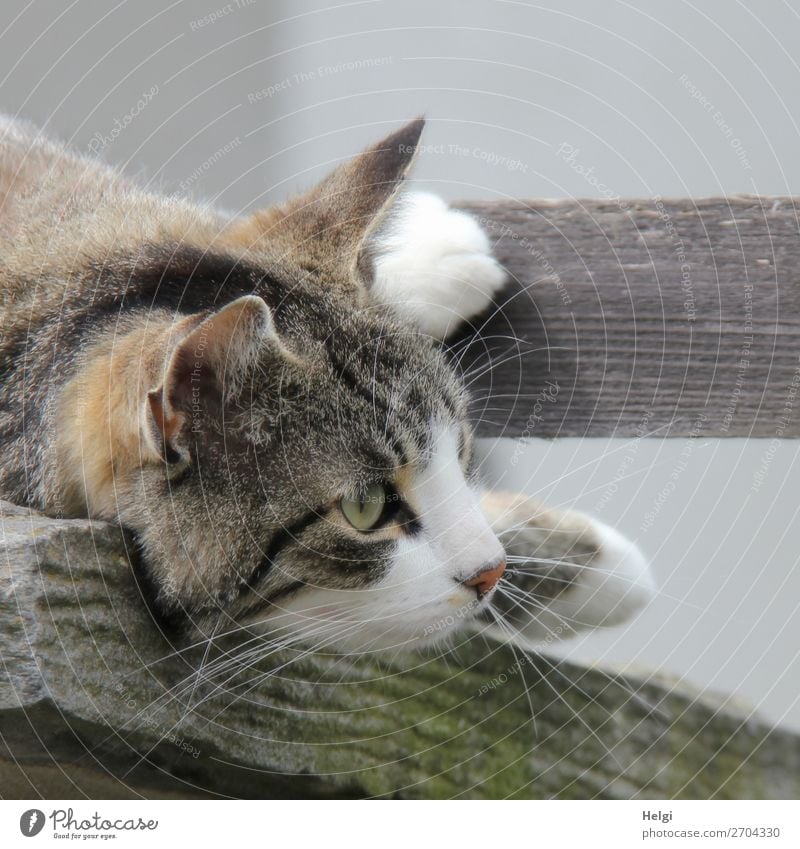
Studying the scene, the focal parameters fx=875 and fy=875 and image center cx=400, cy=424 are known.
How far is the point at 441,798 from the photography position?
2.52 feet

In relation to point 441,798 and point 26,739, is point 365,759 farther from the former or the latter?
point 26,739

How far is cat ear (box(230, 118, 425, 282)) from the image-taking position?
31.2 inches

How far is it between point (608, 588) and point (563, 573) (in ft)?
0.16

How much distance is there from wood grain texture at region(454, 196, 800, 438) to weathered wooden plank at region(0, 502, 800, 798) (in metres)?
0.26

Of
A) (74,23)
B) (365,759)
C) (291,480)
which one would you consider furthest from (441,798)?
(74,23)

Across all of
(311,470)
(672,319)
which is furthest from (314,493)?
(672,319)

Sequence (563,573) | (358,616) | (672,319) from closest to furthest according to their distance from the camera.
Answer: (358,616) → (672,319) → (563,573)

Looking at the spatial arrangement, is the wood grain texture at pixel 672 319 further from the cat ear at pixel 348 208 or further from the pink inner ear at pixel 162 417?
the pink inner ear at pixel 162 417

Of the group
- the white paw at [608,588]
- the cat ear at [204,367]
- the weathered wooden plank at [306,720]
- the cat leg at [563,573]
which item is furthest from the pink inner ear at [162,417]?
the white paw at [608,588]

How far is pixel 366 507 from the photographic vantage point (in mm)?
708

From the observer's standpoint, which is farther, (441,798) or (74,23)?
(74,23)

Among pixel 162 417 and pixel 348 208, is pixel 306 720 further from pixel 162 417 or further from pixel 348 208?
pixel 348 208

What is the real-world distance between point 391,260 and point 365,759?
48 centimetres
